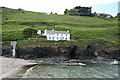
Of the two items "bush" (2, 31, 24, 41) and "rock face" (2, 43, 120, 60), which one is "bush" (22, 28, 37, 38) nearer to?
"bush" (2, 31, 24, 41)

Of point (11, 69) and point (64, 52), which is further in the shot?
point (64, 52)

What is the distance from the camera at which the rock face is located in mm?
51319

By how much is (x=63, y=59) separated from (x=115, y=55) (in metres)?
22.8

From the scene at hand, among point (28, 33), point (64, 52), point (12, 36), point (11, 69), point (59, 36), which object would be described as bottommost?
point (11, 69)

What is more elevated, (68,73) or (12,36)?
(12,36)

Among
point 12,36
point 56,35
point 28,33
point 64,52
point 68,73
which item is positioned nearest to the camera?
point 68,73

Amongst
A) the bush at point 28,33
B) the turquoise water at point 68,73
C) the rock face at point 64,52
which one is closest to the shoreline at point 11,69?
the turquoise water at point 68,73

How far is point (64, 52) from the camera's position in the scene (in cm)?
5250

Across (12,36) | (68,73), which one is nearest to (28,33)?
(12,36)

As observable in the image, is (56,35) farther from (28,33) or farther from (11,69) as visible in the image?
(11,69)

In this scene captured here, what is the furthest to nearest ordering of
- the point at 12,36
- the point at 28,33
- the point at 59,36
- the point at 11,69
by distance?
the point at 28,33 < the point at 12,36 < the point at 59,36 < the point at 11,69

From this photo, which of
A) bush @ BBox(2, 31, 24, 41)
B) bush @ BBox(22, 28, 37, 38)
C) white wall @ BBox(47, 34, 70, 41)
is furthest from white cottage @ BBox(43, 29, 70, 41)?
bush @ BBox(2, 31, 24, 41)

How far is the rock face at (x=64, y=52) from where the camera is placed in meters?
51.3

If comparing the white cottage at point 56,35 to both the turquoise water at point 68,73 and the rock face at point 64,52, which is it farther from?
the turquoise water at point 68,73
